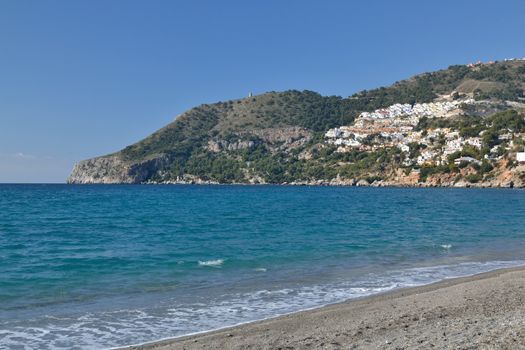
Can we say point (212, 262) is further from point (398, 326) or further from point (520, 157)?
→ point (520, 157)

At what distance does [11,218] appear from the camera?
141 feet

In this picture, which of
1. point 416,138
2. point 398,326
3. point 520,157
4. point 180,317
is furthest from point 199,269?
point 416,138

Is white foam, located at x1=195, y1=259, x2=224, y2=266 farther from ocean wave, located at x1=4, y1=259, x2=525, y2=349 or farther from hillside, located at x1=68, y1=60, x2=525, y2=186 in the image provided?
hillside, located at x1=68, y1=60, x2=525, y2=186

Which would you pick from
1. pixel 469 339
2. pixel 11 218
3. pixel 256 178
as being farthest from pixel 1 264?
pixel 256 178

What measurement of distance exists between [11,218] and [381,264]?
112ft

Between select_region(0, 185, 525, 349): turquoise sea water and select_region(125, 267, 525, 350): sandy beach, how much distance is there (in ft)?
3.20

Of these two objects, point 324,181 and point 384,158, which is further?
point 324,181

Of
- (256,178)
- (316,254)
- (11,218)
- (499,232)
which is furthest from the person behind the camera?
(256,178)

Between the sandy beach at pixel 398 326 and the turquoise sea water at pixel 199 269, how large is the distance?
0.98 metres

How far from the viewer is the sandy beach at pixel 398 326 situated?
28.1 ft

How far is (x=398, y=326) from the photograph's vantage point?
395 inches

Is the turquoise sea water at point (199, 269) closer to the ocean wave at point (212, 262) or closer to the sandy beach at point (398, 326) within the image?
the ocean wave at point (212, 262)

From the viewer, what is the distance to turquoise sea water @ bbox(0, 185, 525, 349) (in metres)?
11.5

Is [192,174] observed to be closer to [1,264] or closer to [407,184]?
[407,184]
